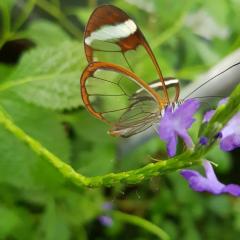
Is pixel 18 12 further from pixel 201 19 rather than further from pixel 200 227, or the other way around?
pixel 200 227

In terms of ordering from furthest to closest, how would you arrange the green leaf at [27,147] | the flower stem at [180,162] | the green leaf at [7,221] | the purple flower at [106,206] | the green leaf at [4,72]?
1. the purple flower at [106,206]
2. the green leaf at [4,72]
3. the green leaf at [7,221]
4. the green leaf at [27,147]
5. the flower stem at [180,162]

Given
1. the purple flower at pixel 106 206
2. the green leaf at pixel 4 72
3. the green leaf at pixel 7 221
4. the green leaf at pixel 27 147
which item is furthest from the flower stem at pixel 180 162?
the purple flower at pixel 106 206

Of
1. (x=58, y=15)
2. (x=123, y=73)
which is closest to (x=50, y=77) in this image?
(x=123, y=73)

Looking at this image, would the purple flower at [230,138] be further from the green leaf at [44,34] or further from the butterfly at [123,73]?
the green leaf at [44,34]

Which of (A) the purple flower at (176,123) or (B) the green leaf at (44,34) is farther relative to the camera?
(B) the green leaf at (44,34)

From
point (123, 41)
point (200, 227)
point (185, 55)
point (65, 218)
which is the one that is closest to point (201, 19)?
point (185, 55)

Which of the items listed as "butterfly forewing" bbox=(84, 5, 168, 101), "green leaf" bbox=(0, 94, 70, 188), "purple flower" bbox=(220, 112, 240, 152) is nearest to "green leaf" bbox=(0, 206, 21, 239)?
"green leaf" bbox=(0, 94, 70, 188)

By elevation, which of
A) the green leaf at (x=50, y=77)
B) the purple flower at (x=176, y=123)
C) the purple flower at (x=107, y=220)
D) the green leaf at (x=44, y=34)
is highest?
the purple flower at (x=176, y=123)
